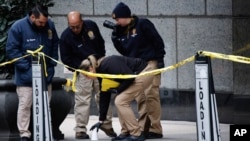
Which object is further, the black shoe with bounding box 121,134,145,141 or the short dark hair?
the black shoe with bounding box 121,134,145,141

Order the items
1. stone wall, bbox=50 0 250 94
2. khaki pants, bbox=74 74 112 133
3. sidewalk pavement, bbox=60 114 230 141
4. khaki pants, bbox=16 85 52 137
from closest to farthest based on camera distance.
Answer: khaki pants, bbox=16 85 52 137 → sidewalk pavement, bbox=60 114 230 141 → khaki pants, bbox=74 74 112 133 → stone wall, bbox=50 0 250 94

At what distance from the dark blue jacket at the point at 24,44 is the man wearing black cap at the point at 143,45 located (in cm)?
104

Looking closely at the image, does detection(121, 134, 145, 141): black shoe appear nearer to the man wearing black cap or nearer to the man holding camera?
the man wearing black cap

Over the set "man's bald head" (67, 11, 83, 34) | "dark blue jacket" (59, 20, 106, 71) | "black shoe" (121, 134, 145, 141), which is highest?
"man's bald head" (67, 11, 83, 34)

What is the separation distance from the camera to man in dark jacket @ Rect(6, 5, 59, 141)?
13.4 meters

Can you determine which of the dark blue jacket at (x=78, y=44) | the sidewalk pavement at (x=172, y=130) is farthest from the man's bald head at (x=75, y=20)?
the sidewalk pavement at (x=172, y=130)

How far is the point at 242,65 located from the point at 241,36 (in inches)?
18.7

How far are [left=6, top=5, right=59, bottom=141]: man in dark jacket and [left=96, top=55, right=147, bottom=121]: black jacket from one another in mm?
810

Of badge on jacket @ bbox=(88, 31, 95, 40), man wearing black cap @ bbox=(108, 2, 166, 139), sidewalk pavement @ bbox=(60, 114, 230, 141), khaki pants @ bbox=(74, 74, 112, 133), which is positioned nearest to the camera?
man wearing black cap @ bbox=(108, 2, 166, 139)

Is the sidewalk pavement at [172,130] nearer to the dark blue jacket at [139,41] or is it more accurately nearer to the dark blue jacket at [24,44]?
the dark blue jacket at [139,41]

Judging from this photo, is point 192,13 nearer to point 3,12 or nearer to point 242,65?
point 242,65

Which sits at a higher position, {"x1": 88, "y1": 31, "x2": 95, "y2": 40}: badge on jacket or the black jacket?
{"x1": 88, "y1": 31, "x2": 95, "y2": 40}: badge on jacket

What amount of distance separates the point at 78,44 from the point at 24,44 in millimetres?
1246

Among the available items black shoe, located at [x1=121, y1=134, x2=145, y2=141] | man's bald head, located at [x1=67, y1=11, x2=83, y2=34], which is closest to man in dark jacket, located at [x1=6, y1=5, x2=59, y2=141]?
man's bald head, located at [x1=67, y1=11, x2=83, y2=34]
